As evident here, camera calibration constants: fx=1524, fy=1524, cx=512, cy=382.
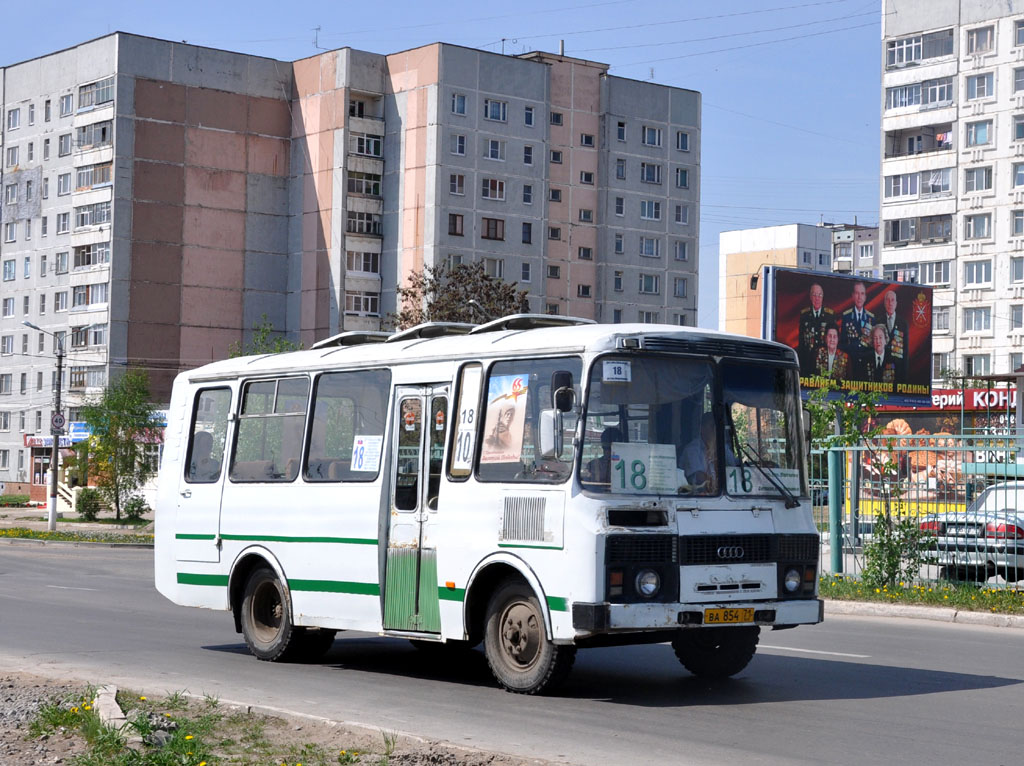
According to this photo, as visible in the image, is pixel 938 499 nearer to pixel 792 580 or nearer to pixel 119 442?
pixel 792 580

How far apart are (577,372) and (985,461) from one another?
30.5 feet

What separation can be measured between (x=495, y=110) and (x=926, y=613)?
250ft

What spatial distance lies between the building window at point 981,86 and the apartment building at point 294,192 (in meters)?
20.0

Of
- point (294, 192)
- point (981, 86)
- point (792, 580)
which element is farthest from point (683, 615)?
point (981, 86)

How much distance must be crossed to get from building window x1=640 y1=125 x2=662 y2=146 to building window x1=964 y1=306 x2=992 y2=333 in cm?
2285

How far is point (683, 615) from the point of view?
10.9 metres

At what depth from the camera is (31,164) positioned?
330 feet

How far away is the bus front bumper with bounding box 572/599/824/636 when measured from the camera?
10578 mm

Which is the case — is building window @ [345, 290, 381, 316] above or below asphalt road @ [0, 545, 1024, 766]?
above

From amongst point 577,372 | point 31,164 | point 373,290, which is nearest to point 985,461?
point 577,372

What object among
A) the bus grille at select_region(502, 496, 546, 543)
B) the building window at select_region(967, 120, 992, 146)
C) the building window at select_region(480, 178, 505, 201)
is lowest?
the bus grille at select_region(502, 496, 546, 543)

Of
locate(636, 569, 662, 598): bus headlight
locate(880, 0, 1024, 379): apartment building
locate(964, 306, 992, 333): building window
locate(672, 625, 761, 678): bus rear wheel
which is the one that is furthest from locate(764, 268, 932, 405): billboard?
locate(636, 569, 662, 598): bus headlight

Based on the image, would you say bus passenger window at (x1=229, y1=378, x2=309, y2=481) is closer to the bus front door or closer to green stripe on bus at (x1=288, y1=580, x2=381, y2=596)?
green stripe on bus at (x1=288, y1=580, x2=381, y2=596)

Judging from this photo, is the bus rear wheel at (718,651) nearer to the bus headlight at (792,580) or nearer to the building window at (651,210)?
the bus headlight at (792,580)
